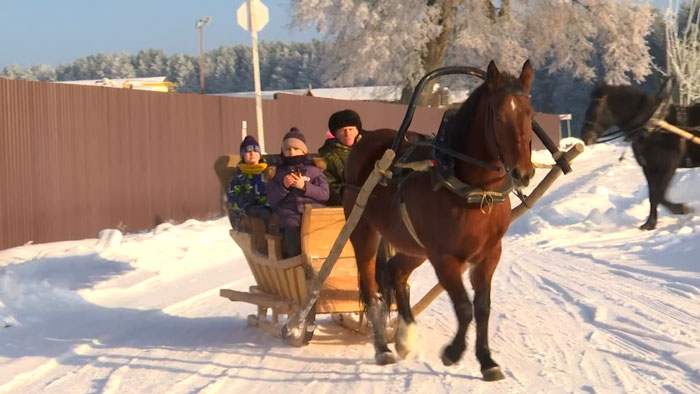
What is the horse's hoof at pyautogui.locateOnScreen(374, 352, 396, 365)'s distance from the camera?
19.8 feet

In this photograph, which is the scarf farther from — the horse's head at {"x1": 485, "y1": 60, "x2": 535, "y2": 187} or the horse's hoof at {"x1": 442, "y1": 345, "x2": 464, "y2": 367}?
the horse's head at {"x1": 485, "y1": 60, "x2": 535, "y2": 187}

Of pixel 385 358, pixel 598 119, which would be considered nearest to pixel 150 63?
pixel 598 119

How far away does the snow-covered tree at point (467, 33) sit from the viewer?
31438 millimetres

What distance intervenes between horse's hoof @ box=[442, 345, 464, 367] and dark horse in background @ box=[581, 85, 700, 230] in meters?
7.75

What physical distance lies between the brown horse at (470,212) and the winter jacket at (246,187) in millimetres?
1697

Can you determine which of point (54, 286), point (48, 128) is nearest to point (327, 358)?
point (54, 286)

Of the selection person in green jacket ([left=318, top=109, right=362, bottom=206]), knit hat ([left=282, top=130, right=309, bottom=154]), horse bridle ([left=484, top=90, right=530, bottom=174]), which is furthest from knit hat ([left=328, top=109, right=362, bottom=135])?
horse bridle ([left=484, top=90, right=530, bottom=174])

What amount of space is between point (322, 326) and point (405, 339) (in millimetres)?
1514

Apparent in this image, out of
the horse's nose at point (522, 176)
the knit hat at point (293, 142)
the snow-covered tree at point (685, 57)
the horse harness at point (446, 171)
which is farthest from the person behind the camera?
the snow-covered tree at point (685, 57)

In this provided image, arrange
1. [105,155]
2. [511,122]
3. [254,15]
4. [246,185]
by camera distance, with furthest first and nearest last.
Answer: [254,15], [105,155], [246,185], [511,122]

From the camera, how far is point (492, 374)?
17.5ft

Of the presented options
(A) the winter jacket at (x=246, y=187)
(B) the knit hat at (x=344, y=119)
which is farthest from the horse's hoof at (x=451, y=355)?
(A) the winter jacket at (x=246, y=187)

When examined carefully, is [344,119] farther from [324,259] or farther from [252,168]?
[324,259]

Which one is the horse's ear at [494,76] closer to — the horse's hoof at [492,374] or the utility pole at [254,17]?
the horse's hoof at [492,374]
